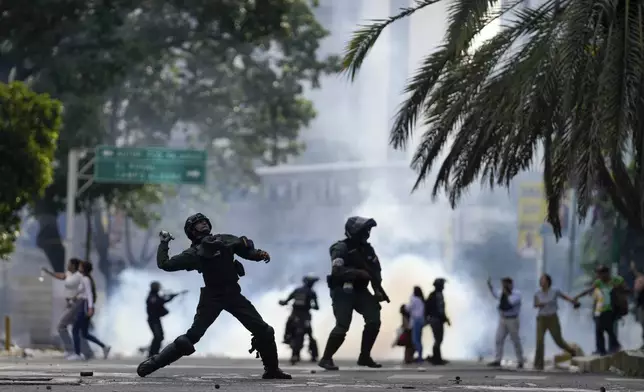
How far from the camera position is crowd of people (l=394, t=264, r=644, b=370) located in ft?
97.6

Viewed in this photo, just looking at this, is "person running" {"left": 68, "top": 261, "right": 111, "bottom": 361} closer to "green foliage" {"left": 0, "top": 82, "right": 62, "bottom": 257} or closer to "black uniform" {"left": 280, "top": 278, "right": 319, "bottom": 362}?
"black uniform" {"left": 280, "top": 278, "right": 319, "bottom": 362}

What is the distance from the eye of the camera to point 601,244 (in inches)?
2156

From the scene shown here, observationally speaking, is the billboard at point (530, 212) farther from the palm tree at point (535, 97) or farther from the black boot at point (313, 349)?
the palm tree at point (535, 97)

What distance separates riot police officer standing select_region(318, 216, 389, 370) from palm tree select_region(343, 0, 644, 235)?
2690mm

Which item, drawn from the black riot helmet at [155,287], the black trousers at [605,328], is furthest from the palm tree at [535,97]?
the black riot helmet at [155,287]

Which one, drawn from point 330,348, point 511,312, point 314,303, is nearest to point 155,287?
point 314,303

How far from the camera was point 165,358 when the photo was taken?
1688 cm

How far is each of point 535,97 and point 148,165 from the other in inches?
1236

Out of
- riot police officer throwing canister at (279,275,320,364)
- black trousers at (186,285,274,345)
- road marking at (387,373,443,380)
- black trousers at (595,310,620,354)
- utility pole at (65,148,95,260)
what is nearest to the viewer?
black trousers at (186,285,274,345)

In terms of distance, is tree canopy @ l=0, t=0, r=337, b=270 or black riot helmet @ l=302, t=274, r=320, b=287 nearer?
black riot helmet @ l=302, t=274, r=320, b=287

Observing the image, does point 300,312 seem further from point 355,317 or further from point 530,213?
point 530,213

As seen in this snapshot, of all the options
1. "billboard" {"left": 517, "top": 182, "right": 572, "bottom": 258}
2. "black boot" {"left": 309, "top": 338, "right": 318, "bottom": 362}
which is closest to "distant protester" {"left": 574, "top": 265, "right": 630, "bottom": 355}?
"black boot" {"left": 309, "top": 338, "right": 318, "bottom": 362}

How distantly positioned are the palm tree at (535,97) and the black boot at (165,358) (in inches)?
269

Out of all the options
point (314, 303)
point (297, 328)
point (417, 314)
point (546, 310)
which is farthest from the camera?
point (417, 314)
